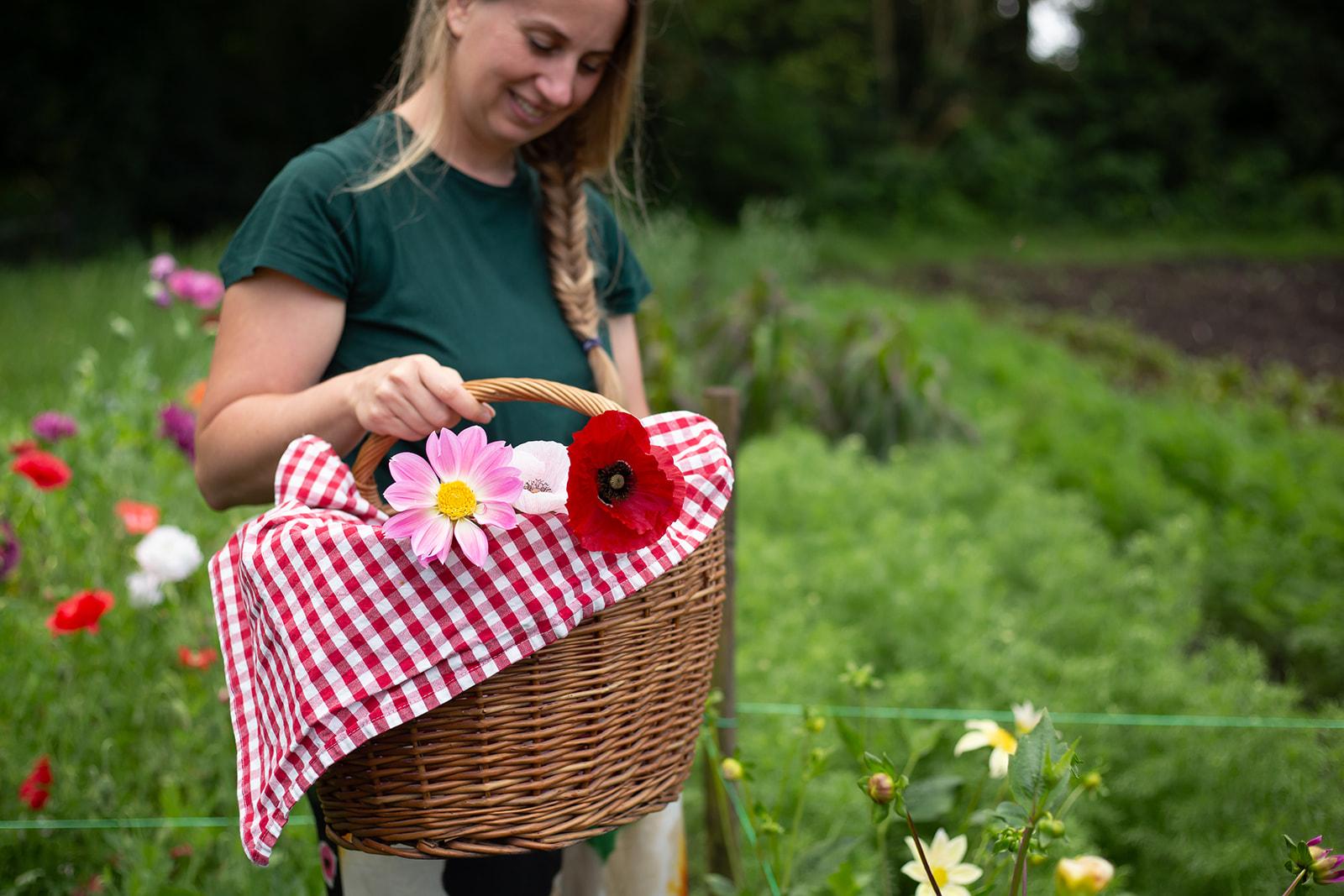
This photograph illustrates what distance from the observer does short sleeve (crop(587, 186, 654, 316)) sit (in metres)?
1.48

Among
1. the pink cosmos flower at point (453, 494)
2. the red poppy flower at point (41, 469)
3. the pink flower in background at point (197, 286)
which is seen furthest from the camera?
the pink flower in background at point (197, 286)

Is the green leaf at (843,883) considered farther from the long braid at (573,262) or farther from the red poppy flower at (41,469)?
the red poppy flower at (41,469)

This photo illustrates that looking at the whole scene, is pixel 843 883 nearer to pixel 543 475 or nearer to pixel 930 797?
pixel 930 797

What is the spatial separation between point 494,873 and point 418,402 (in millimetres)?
516

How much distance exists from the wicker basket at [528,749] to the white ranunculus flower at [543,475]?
88 mm

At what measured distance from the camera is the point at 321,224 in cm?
115

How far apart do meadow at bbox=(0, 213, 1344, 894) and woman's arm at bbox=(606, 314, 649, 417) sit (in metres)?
0.48

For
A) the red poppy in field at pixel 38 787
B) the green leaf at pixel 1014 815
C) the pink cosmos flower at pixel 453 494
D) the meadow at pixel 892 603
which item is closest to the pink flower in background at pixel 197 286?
the meadow at pixel 892 603

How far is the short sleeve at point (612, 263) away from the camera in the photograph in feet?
4.84

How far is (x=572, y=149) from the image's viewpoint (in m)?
1.44

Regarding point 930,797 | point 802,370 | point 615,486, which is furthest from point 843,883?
point 802,370

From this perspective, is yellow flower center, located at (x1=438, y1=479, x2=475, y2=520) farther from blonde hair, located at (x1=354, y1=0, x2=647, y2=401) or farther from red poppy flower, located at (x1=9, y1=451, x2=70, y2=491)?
red poppy flower, located at (x1=9, y1=451, x2=70, y2=491)

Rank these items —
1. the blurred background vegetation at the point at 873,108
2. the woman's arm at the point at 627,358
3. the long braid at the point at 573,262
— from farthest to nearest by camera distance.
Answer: the blurred background vegetation at the point at 873,108, the woman's arm at the point at 627,358, the long braid at the point at 573,262

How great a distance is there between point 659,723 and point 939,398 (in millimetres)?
3399
